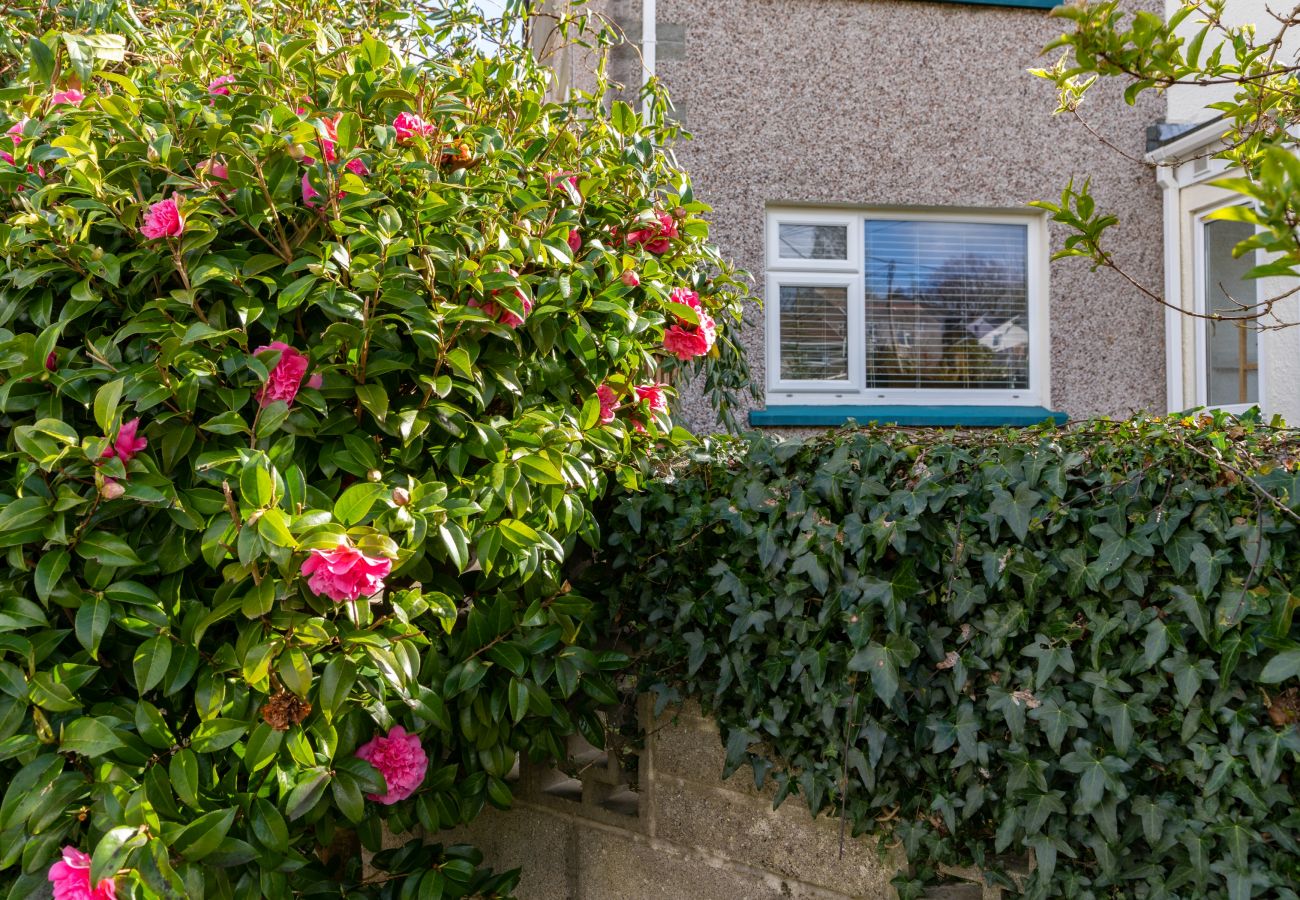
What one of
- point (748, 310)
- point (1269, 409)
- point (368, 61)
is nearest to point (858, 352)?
point (748, 310)

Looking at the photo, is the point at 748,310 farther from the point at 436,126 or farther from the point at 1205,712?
the point at 1205,712

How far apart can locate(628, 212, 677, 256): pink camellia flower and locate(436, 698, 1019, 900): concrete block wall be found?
1250 mm

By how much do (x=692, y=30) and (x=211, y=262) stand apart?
14.0 feet

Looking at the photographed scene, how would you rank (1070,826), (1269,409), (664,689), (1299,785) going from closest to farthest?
1. (1299,785)
2. (1070,826)
3. (664,689)
4. (1269,409)

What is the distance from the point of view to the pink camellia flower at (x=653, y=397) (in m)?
2.71

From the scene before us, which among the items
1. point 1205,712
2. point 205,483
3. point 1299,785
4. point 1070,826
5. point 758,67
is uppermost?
point 758,67

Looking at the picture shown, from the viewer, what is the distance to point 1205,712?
1.86m

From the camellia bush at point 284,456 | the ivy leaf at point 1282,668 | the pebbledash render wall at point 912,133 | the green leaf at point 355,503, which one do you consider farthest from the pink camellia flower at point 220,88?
the pebbledash render wall at point 912,133

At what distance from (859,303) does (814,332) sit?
326 mm

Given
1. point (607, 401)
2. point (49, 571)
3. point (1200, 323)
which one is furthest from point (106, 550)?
point (1200, 323)

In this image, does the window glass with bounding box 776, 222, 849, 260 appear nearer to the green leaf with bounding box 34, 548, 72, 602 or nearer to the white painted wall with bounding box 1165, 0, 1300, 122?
the white painted wall with bounding box 1165, 0, 1300, 122

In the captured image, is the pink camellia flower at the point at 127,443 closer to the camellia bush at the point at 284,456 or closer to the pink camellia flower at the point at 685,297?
the camellia bush at the point at 284,456

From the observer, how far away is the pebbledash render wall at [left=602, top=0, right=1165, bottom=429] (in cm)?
571

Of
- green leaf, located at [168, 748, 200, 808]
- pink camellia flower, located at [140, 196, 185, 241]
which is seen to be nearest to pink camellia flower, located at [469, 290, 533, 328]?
pink camellia flower, located at [140, 196, 185, 241]
